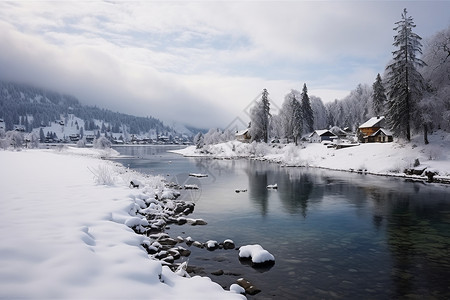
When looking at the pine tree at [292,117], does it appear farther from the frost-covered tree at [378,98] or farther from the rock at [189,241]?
the rock at [189,241]

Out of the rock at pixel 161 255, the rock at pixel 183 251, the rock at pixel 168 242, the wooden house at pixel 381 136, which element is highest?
the wooden house at pixel 381 136

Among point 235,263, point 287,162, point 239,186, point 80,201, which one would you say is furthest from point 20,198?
point 287,162

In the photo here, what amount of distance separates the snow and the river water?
15.3 inches

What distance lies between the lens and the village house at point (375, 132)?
62609 millimetres

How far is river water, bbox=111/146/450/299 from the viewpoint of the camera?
10523mm

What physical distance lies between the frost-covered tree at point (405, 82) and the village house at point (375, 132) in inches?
786

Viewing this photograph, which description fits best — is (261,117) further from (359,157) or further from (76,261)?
(76,261)

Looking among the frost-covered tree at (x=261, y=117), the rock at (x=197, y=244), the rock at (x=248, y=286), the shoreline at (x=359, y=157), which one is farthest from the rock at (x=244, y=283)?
the frost-covered tree at (x=261, y=117)

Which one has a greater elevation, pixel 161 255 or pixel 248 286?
pixel 161 255

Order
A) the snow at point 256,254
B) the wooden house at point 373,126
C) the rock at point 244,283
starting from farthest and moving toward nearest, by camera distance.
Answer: the wooden house at point 373,126 < the snow at point 256,254 < the rock at point 244,283

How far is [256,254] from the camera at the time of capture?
485 inches

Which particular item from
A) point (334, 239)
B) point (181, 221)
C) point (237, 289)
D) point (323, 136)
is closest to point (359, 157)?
point (323, 136)

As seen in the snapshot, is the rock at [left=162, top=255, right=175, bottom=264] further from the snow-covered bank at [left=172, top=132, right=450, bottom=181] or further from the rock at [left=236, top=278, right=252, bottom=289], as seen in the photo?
the snow-covered bank at [left=172, top=132, right=450, bottom=181]

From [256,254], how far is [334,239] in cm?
566
